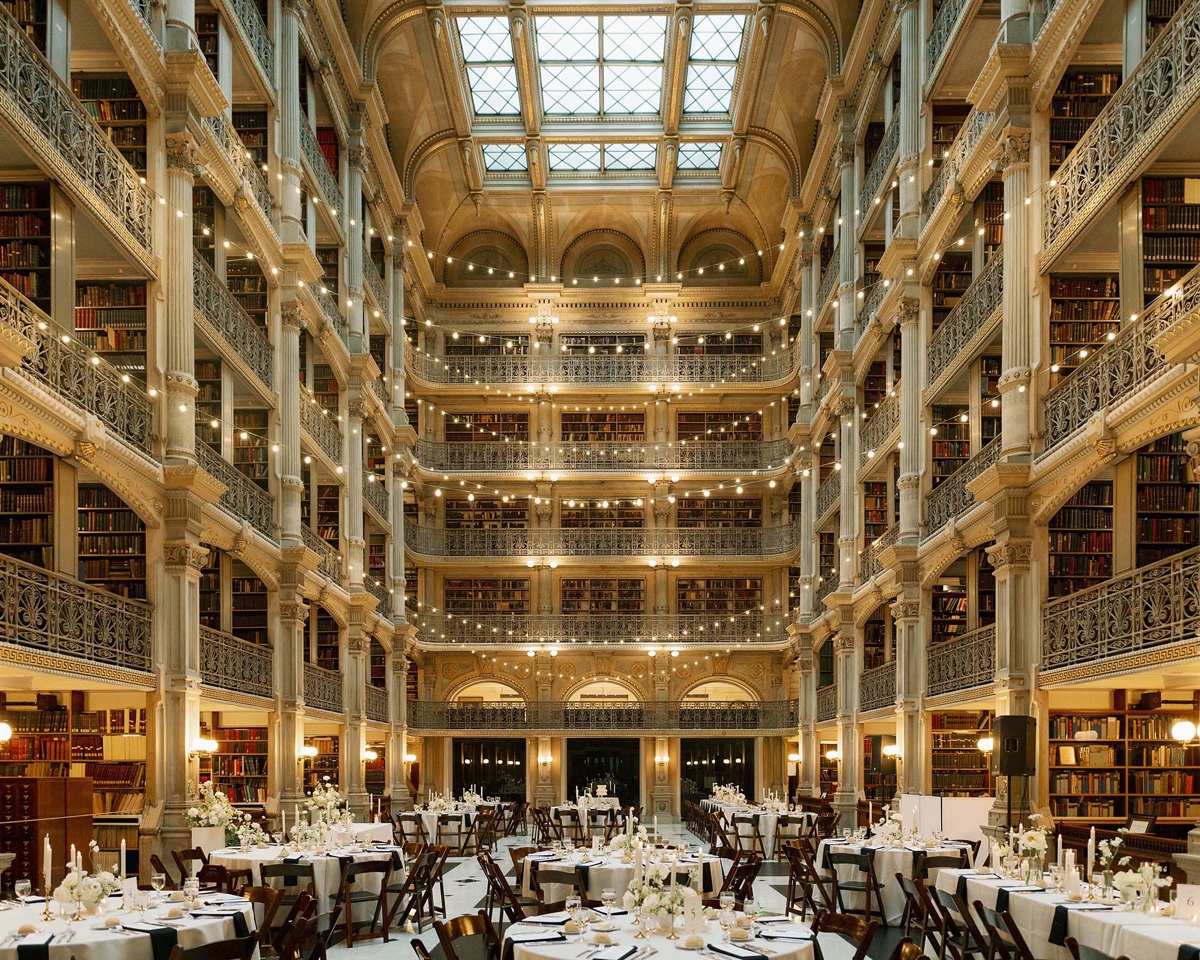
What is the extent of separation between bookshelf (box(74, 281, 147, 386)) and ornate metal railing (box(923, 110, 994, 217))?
26.2ft

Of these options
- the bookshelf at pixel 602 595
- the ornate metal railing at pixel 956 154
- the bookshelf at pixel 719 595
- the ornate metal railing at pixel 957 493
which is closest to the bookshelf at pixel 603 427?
the bookshelf at pixel 602 595

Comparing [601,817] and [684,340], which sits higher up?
[684,340]

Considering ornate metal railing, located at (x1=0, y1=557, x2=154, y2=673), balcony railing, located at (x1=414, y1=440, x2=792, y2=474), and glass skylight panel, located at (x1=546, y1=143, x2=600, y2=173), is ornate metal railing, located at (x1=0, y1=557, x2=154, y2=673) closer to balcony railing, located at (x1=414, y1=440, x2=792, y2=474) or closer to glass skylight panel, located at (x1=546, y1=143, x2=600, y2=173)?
balcony railing, located at (x1=414, y1=440, x2=792, y2=474)

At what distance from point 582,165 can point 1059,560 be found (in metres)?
16.3

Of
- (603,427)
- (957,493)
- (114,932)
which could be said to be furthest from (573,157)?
(114,932)

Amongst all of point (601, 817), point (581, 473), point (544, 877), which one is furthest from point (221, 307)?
point (581, 473)

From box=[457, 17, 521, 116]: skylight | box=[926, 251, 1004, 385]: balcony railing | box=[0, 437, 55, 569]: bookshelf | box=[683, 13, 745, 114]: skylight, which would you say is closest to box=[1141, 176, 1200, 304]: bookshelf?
box=[926, 251, 1004, 385]: balcony railing

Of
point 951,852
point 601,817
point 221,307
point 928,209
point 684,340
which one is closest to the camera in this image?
point 951,852

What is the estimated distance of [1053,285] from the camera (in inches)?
457

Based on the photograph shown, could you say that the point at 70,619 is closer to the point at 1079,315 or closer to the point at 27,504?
the point at 27,504

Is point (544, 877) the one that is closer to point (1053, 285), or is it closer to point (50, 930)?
point (50, 930)

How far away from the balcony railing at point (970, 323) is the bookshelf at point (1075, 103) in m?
1.08

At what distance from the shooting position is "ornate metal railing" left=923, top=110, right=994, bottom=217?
12562 millimetres

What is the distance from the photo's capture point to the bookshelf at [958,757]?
1630 centimetres
